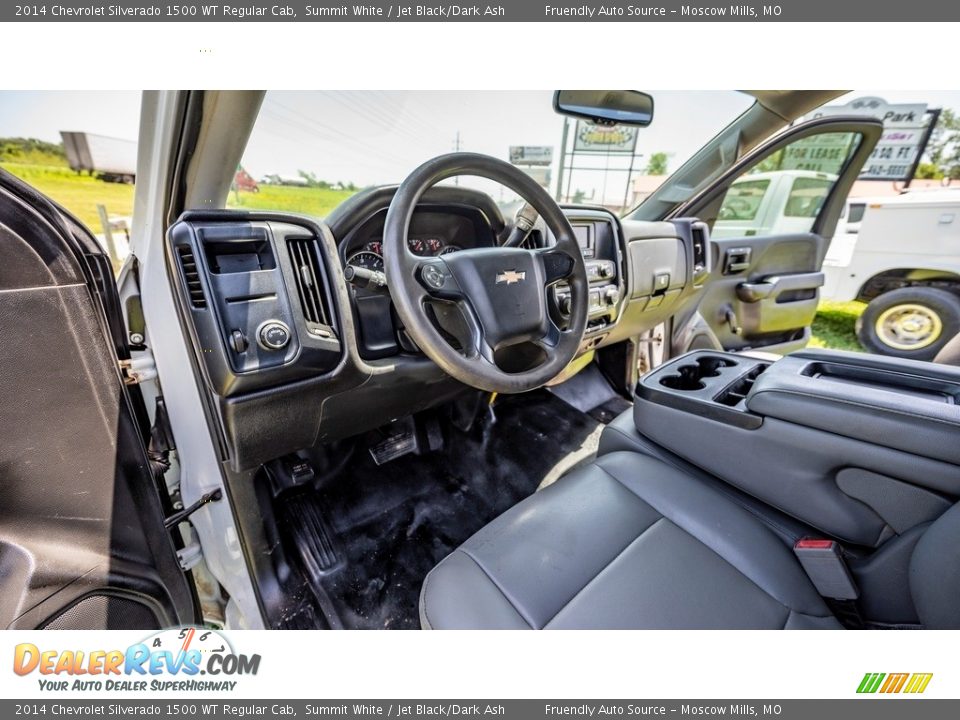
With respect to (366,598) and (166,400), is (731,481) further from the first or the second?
(166,400)

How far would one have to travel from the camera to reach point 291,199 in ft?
3.35

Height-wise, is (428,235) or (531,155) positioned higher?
(531,155)

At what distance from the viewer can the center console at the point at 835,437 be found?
797mm

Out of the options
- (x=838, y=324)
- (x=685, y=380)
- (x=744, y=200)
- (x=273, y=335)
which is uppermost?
(x=744, y=200)

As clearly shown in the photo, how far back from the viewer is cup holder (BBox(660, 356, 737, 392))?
49.6 inches

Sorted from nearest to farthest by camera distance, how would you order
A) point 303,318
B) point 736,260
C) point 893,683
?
point 893,683, point 303,318, point 736,260

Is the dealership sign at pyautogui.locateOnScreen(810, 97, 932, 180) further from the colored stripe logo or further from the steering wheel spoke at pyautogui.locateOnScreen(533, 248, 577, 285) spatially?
the colored stripe logo

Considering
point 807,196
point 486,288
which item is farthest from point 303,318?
point 807,196

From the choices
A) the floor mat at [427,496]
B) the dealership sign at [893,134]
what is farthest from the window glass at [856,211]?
the floor mat at [427,496]

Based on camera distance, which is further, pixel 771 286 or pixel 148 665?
pixel 771 286

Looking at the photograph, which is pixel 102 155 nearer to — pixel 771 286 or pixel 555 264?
pixel 555 264

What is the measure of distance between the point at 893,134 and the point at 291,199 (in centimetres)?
314

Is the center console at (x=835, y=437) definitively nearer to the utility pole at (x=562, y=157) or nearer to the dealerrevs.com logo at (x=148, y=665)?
the utility pole at (x=562, y=157)

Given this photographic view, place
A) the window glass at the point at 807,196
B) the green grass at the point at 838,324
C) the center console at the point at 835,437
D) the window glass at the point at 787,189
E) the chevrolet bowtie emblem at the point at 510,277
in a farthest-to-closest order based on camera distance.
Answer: the green grass at the point at 838,324 < the window glass at the point at 807,196 < the window glass at the point at 787,189 < the chevrolet bowtie emblem at the point at 510,277 < the center console at the point at 835,437
